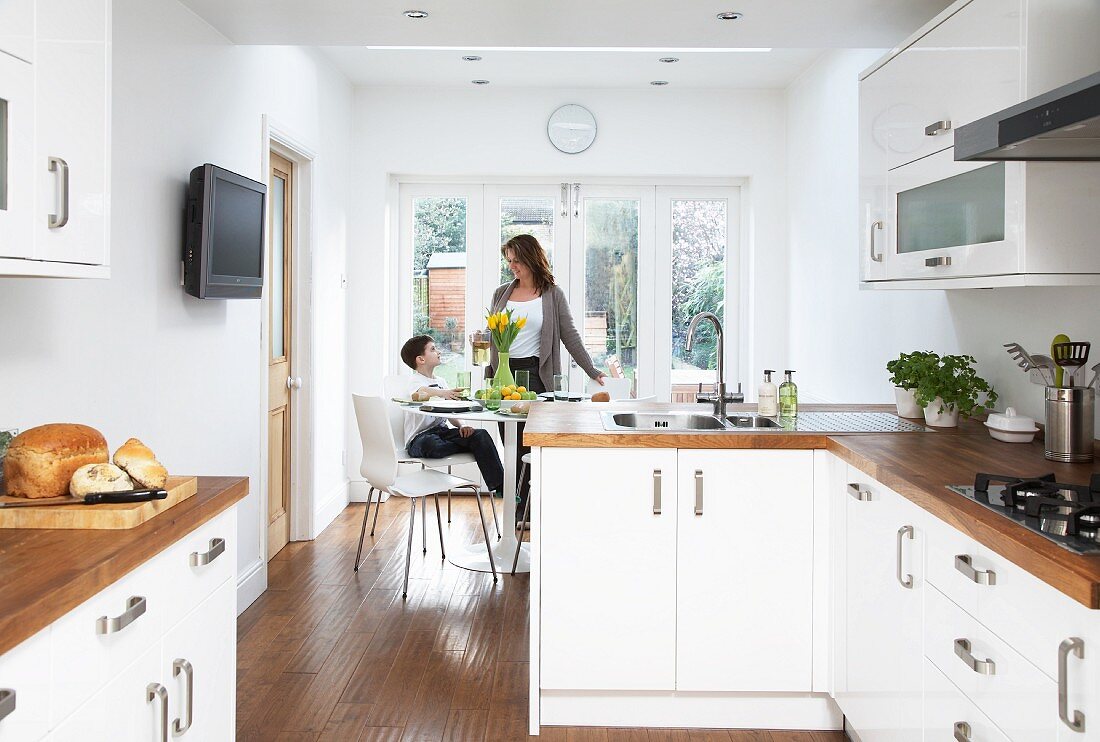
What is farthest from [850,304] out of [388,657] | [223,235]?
[223,235]

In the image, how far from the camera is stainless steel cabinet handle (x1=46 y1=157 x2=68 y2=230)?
1.88 meters

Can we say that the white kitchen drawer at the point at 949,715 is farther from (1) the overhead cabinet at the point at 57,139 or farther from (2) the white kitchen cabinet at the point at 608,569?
(1) the overhead cabinet at the point at 57,139

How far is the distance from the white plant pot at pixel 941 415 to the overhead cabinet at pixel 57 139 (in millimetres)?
2477

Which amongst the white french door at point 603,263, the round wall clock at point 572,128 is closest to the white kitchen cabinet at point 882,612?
the white french door at point 603,263

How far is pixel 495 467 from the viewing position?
16.4 feet

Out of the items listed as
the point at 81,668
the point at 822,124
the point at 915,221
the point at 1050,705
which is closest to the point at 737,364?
the point at 822,124

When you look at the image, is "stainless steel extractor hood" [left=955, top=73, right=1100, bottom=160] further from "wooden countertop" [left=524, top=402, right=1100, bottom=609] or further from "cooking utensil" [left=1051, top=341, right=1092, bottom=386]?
"wooden countertop" [left=524, top=402, right=1100, bottom=609]

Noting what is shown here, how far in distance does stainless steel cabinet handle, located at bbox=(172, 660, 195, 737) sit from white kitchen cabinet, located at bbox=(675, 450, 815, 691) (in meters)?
1.50

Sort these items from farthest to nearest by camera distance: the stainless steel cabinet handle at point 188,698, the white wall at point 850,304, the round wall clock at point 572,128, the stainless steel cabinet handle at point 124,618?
the round wall clock at point 572,128 → the white wall at point 850,304 → the stainless steel cabinet handle at point 188,698 → the stainless steel cabinet handle at point 124,618

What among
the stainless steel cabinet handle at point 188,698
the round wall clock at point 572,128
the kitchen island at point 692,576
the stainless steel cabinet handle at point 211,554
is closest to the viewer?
the stainless steel cabinet handle at point 188,698

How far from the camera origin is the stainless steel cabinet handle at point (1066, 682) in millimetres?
1499

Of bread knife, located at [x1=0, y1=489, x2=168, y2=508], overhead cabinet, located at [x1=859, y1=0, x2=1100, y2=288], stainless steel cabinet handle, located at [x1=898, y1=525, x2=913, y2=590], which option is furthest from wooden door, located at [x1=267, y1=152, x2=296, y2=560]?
stainless steel cabinet handle, located at [x1=898, y1=525, x2=913, y2=590]

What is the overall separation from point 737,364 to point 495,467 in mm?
2394

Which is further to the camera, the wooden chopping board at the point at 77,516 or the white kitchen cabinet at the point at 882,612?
the white kitchen cabinet at the point at 882,612
